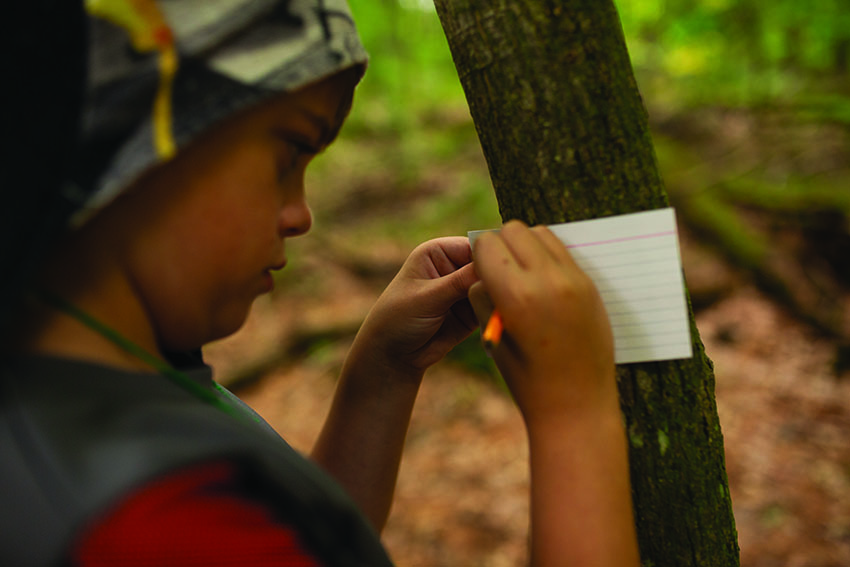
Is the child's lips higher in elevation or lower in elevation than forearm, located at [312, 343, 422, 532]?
higher

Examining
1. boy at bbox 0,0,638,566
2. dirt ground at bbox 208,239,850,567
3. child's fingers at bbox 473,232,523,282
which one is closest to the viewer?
boy at bbox 0,0,638,566

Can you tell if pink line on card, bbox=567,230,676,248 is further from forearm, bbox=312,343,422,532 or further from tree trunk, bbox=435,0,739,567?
forearm, bbox=312,343,422,532

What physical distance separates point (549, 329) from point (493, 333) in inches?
2.9

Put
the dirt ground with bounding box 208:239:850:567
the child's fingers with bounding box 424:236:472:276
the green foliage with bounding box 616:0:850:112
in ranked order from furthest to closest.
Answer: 1. the green foliage with bounding box 616:0:850:112
2. the dirt ground with bounding box 208:239:850:567
3. the child's fingers with bounding box 424:236:472:276

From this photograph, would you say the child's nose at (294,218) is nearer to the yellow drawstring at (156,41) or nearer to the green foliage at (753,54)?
the yellow drawstring at (156,41)

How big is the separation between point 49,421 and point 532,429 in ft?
1.84

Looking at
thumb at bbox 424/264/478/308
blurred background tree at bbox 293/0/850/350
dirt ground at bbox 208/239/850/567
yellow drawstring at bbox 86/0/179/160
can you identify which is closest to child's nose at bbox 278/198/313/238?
yellow drawstring at bbox 86/0/179/160

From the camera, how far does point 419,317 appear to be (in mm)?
1110

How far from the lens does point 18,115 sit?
579 mm

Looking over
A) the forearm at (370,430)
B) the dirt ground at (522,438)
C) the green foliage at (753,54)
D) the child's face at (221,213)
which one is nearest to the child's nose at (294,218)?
the child's face at (221,213)

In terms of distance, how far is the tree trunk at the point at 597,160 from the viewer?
0.85 meters

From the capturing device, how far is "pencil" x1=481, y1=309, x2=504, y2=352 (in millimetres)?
754

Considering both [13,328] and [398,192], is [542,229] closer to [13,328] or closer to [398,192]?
[13,328]

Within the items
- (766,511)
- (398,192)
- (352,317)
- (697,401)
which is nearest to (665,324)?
(697,401)
